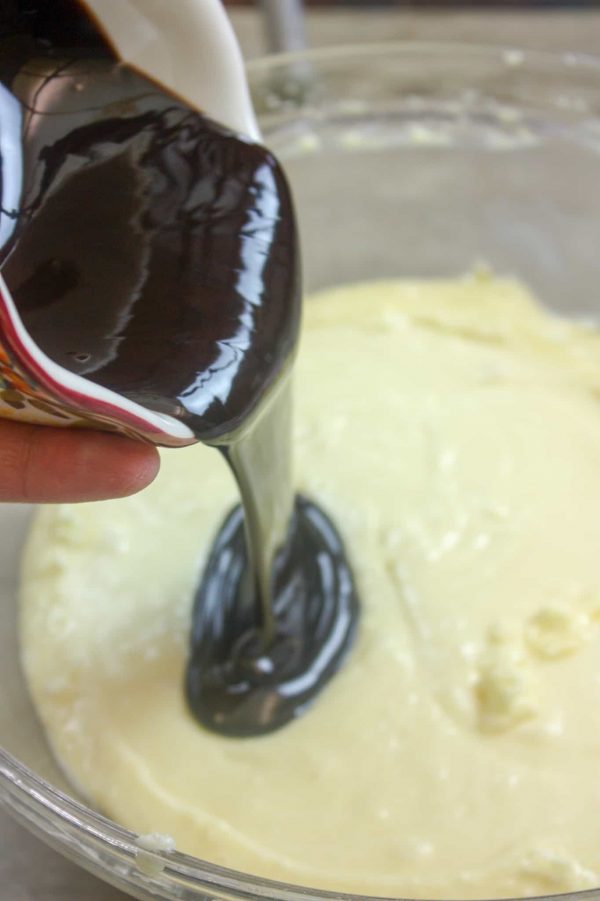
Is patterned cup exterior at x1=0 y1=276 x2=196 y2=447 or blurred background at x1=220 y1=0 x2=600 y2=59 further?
blurred background at x1=220 y1=0 x2=600 y2=59

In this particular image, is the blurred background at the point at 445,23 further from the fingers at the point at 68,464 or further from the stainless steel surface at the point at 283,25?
the fingers at the point at 68,464

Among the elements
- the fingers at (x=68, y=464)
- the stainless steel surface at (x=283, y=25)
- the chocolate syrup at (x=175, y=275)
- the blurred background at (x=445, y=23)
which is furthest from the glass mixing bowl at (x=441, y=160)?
the fingers at (x=68, y=464)

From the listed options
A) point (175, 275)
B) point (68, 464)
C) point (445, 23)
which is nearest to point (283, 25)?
point (445, 23)

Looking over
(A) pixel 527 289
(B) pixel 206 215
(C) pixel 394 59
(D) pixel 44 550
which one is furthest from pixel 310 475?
(C) pixel 394 59

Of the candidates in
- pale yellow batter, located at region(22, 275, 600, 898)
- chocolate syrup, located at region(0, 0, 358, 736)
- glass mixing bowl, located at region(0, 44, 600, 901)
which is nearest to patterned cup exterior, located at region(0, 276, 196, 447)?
chocolate syrup, located at region(0, 0, 358, 736)

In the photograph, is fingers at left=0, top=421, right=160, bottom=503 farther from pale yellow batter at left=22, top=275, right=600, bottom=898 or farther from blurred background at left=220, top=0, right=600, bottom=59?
blurred background at left=220, top=0, right=600, bottom=59

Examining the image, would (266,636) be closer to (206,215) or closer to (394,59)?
(206,215)

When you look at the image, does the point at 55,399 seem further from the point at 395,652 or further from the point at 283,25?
the point at 283,25
